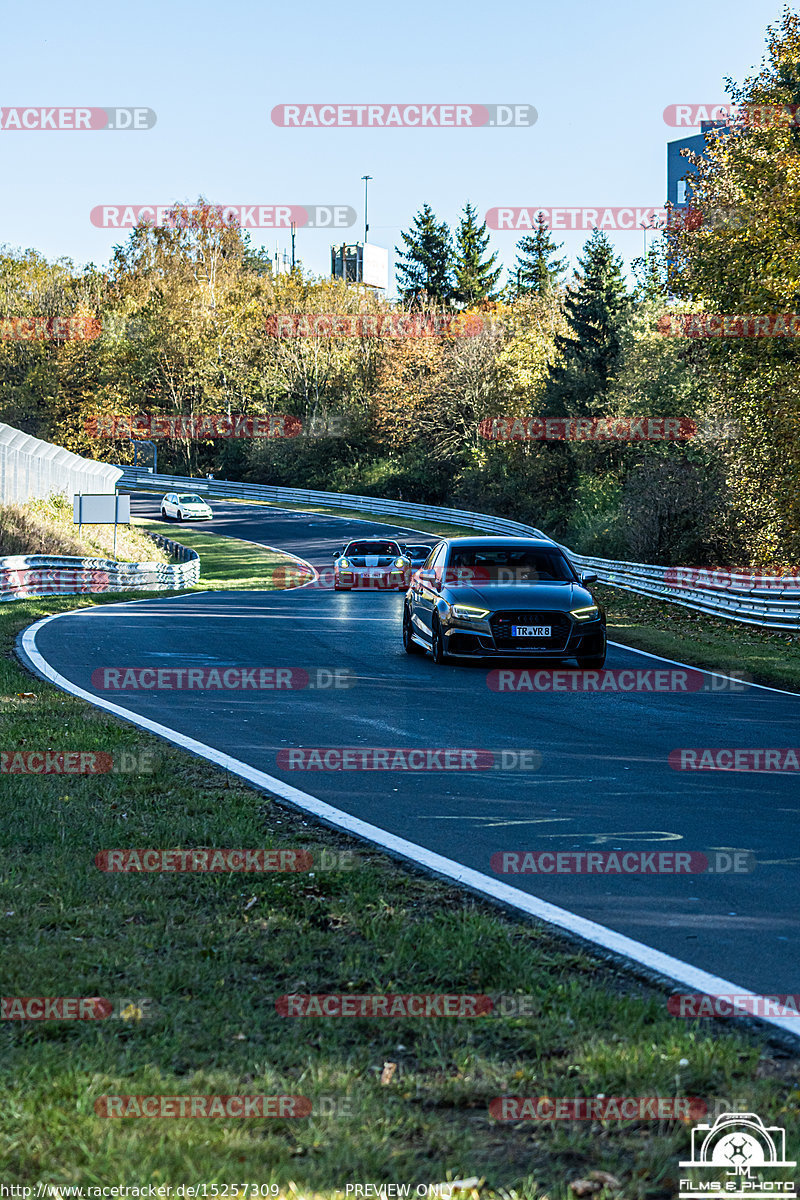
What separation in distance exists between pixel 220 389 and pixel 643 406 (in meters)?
38.8

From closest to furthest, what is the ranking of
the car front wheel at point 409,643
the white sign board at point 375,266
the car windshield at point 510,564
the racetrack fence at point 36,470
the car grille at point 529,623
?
the car grille at point 529,623
the car windshield at point 510,564
the car front wheel at point 409,643
the racetrack fence at point 36,470
the white sign board at point 375,266

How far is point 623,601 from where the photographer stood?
29250 millimetres

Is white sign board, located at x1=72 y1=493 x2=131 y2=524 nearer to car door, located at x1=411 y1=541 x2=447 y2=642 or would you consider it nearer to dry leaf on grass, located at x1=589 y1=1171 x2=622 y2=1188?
car door, located at x1=411 y1=541 x2=447 y2=642

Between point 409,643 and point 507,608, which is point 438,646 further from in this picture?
point 409,643

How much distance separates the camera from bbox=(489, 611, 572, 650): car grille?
47.7 ft

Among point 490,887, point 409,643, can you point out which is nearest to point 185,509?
point 409,643

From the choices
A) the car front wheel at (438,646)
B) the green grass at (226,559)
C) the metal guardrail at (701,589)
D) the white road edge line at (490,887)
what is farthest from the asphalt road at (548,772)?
the green grass at (226,559)

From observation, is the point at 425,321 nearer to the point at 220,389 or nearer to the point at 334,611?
the point at 220,389

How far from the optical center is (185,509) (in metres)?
62.6

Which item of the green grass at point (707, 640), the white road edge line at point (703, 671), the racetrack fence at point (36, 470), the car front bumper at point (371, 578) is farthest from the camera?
the car front bumper at point (371, 578)

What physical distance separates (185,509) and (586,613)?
49.9 metres

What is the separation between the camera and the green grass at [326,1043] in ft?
10.2

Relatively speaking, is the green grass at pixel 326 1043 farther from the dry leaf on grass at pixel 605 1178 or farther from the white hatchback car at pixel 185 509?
the white hatchback car at pixel 185 509

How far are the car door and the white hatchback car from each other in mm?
47131
